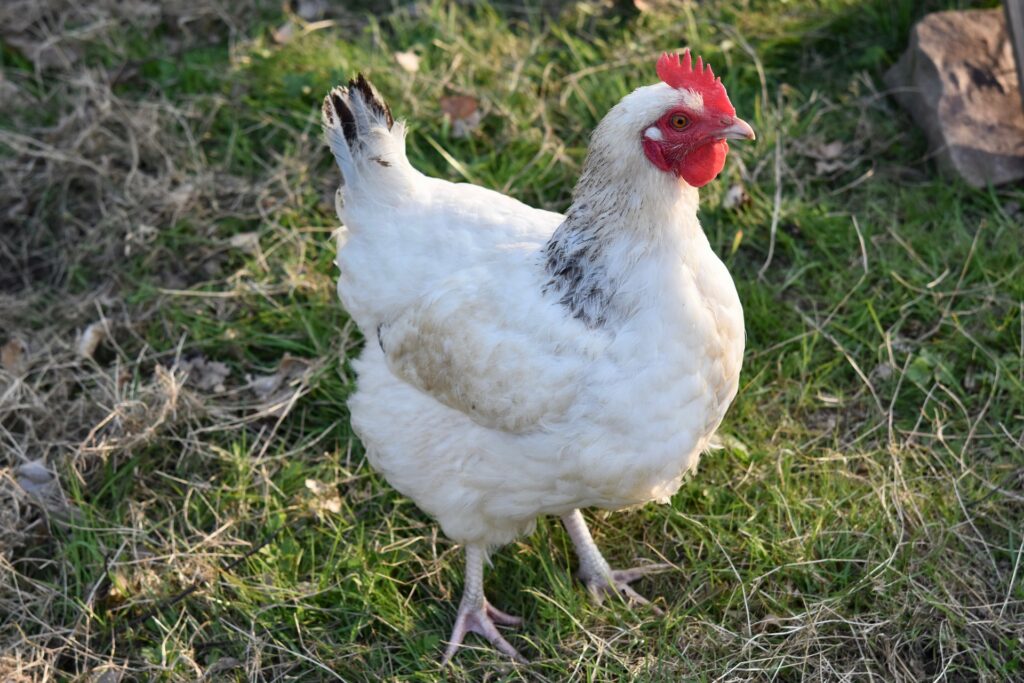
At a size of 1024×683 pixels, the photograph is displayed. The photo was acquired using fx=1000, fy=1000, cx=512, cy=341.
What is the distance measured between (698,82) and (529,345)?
2.89 feet

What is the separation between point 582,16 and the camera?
5.59 m

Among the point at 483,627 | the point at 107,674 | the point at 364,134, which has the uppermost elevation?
the point at 364,134

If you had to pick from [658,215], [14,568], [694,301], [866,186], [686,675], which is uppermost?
[658,215]

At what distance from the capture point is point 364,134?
11.6 ft

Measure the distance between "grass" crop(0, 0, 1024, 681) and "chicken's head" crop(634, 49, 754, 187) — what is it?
1457 millimetres

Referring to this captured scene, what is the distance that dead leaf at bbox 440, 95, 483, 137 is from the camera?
505 cm

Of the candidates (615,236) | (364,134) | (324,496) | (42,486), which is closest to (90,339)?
(42,486)

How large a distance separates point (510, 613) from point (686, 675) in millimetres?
768

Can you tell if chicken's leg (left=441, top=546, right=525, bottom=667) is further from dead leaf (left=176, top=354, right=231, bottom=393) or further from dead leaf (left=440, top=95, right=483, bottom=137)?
dead leaf (left=440, top=95, right=483, bottom=137)

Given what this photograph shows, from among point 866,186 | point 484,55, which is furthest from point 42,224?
point 866,186

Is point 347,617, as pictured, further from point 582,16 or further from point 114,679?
point 582,16

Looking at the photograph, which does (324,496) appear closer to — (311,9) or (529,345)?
(529,345)

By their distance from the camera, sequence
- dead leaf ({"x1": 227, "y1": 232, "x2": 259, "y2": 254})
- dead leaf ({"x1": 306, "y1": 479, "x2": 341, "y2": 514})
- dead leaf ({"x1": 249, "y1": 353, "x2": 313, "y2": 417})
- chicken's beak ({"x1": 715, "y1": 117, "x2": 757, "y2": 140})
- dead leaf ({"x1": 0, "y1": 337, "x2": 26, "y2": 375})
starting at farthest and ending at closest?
dead leaf ({"x1": 227, "y1": 232, "x2": 259, "y2": 254}), dead leaf ({"x1": 0, "y1": 337, "x2": 26, "y2": 375}), dead leaf ({"x1": 249, "y1": 353, "x2": 313, "y2": 417}), dead leaf ({"x1": 306, "y1": 479, "x2": 341, "y2": 514}), chicken's beak ({"x1": 715, "y1": 117, "x2": 757, "y2": 140})

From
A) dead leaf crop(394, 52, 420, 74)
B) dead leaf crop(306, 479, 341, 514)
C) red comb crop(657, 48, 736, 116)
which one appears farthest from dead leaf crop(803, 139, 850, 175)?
dead leaf crop(306, 479, 341, 514)
